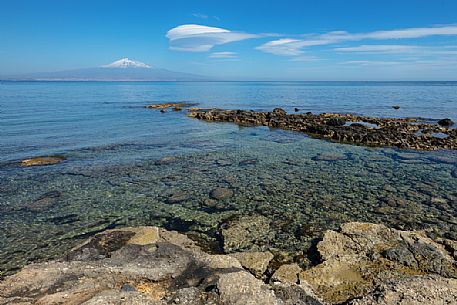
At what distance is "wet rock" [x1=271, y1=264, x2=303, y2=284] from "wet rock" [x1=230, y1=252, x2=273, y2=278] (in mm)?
557

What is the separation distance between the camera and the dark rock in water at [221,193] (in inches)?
659

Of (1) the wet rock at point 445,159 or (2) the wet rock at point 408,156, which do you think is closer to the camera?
(1) the wet rock at point 445,159

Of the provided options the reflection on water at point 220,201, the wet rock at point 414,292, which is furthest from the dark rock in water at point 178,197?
the wet rock at point 414,292

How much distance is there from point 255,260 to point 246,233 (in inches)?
91.3

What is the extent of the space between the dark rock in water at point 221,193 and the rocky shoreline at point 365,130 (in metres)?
18.9

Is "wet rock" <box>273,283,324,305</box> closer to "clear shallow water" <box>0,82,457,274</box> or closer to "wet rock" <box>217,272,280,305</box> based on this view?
"wet rock" <box>217,272,280,305</box>

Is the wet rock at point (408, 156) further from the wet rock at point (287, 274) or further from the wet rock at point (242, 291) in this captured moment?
the wet rock at point (242, 291)

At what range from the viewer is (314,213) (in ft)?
48.2

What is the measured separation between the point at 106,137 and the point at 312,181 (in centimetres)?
2470

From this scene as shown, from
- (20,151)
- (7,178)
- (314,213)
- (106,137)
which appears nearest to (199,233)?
(314,213)

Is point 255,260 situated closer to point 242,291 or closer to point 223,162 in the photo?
point 242,291

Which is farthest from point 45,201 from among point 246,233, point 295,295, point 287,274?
point 295,295

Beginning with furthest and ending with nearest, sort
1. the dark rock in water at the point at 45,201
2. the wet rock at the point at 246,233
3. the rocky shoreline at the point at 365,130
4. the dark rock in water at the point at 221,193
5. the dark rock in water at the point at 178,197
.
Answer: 1. the rocky shoreline at the point at 365,130
2. the dark rock in water at the point at 221,193
3. the dark rock in water at the point at 178,197
4. the dark rock in water at the point at 45,201
5. the wet rock at the point at 246,233

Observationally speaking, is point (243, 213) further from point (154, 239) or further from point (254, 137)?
point (254, 137)
